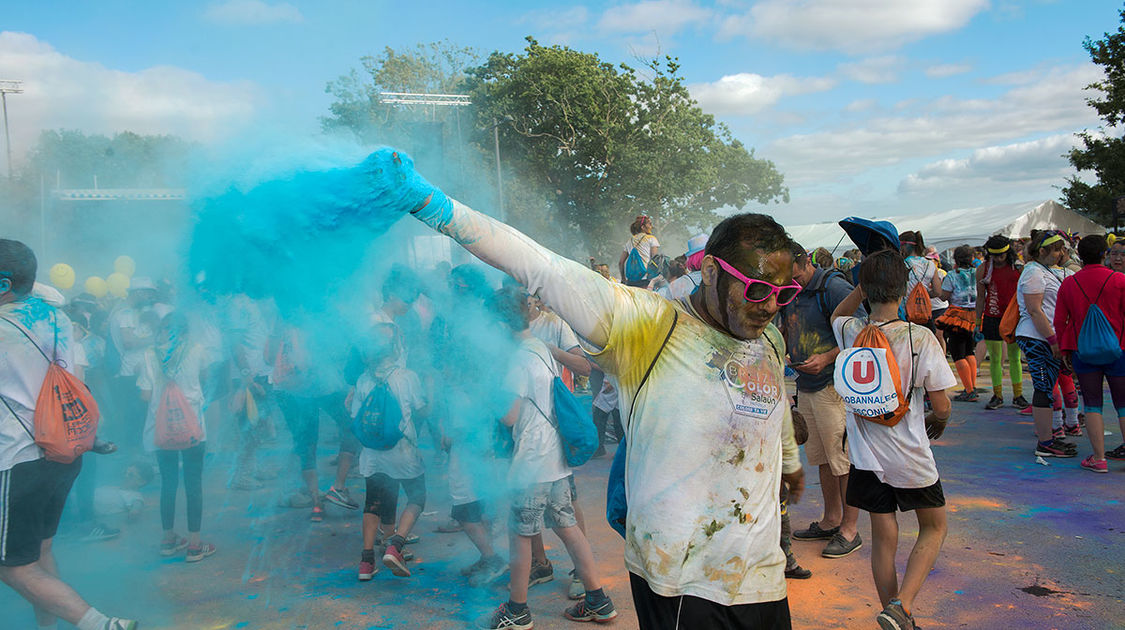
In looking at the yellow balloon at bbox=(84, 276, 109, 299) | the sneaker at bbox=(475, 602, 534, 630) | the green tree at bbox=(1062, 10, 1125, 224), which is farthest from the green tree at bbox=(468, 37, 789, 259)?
the sneaker at bbox=(475, 602, 534, 630)

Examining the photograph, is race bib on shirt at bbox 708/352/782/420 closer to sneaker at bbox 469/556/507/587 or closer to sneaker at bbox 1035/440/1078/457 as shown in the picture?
sneaker at bbox 469/556/507/587

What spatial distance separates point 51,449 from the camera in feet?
11.7

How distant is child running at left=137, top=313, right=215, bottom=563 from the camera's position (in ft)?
15.6

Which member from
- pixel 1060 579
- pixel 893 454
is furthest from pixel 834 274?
pixel 1060 579

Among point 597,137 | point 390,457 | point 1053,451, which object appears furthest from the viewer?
point 597,137

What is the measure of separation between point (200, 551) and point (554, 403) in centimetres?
290

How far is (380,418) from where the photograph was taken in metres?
4.34

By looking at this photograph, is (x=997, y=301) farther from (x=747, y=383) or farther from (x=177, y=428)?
(x=177, y=428)

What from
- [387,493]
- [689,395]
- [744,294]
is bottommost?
[387,493]

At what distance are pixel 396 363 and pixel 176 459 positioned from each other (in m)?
1.84

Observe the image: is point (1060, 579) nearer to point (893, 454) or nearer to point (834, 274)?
point (893, 454)

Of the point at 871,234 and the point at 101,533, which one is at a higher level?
the point at 871,234

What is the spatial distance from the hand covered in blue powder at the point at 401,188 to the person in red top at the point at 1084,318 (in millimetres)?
5796

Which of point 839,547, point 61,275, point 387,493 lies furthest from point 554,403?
point 61,275
